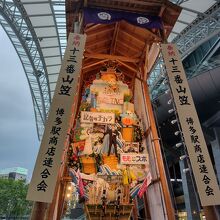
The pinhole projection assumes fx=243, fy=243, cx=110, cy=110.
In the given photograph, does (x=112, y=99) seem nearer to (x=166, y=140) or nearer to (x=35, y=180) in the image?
(x=35, y=180)

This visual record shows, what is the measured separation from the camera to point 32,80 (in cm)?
2253

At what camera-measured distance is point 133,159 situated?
714cm

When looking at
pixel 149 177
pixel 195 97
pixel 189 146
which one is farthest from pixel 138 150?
pixel 195 97

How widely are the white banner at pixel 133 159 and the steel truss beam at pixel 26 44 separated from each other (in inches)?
412

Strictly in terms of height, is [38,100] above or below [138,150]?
above

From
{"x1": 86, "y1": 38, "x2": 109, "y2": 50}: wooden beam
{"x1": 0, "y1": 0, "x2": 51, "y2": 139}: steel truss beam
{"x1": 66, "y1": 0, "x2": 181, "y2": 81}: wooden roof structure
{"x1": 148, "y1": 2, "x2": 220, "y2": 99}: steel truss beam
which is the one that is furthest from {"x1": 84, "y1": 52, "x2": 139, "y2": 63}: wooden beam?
{"x1": 0, "y1": 0, "x2": 51, "y2": 139}: steel truss beam

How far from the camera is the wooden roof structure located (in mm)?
6844

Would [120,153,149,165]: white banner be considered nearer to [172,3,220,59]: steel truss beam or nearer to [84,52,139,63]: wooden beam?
[84,52,139,63]: wooden beam

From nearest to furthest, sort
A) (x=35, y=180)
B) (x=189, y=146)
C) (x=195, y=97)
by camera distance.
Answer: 1. (x=35, y=180)
2. (x=189, y=146)
3. (x=195, y=97)

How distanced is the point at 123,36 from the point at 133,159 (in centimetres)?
424

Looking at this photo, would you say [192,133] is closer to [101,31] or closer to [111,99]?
[111,99]

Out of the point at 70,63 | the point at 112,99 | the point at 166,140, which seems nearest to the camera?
the point at 70,63

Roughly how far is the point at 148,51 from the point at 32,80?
1658cm

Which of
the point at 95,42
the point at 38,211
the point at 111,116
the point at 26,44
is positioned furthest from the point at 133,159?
the point at 26,44
